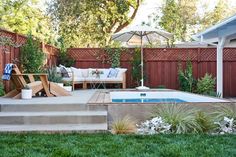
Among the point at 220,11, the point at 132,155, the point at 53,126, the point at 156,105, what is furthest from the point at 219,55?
the point at 220,11

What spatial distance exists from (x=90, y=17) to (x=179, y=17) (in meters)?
6.14

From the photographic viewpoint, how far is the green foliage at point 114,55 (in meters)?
13.1

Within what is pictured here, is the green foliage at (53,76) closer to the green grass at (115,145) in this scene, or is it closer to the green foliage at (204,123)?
the green grass at (115,145)

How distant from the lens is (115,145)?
4.26m

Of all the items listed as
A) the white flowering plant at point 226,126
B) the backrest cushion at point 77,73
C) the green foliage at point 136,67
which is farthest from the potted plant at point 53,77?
the white flowering plant at point 226,126

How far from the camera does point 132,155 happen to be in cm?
379

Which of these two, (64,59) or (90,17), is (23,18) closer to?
(64,59)

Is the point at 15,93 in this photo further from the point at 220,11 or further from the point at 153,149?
the point at 220,11

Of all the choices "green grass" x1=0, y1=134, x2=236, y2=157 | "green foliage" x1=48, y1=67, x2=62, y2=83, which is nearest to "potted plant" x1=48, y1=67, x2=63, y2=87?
"green foliage" x1=48, y1=67, x2=62, y2=83

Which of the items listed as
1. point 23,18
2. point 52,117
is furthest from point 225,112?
point 23,18

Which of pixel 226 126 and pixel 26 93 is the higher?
pixel 26 93

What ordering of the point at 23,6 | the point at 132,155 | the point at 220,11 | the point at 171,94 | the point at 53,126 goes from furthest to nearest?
the point at 220,11 < the point at 23,6 < the point at 171,94 < the point at 53,126 < the point at 132,155

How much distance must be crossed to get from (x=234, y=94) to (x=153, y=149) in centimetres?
928

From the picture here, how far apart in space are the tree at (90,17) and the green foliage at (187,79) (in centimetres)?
627
